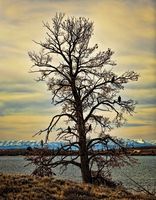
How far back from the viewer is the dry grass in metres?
14.6

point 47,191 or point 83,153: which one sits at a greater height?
point 83,153

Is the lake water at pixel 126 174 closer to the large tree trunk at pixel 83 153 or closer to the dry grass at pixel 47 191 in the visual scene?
the large tree trunk at pixel 83 153

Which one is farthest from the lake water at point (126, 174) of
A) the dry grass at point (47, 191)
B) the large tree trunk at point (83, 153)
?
the dry grass at point (47, 191)

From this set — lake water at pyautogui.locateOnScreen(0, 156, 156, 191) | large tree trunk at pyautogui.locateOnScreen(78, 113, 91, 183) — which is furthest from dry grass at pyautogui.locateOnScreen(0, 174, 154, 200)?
lake water at pyautogui.locateOnScreen(0, 156, 156, 191)

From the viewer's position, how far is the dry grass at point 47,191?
14562 millimetres

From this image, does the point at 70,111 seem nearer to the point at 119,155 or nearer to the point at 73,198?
the point at 119,155

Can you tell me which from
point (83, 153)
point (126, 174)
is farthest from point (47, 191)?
point (126, 174)

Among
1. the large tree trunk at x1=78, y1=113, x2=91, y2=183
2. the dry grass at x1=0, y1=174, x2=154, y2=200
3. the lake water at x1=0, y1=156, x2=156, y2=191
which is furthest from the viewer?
the lake water at x1=0, y1=156, x2=156, y2=191

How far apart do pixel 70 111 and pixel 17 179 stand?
5708 mm

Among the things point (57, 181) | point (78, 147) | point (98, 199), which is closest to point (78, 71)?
point (78, 147)

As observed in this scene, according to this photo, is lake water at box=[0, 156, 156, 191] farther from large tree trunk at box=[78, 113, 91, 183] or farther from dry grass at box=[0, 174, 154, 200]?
dry grass at box=[0, 174, 154, 200]

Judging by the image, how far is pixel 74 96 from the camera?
21438 mm

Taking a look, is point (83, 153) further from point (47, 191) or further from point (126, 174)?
point (126, 174)

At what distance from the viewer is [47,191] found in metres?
15.4
